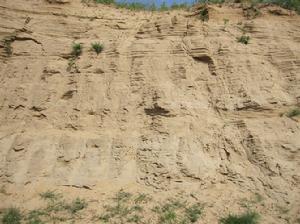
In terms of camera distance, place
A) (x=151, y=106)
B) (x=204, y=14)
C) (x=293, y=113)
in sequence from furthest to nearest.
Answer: (x=204, y=14)
(x=151, y=106)
(x=293, y=113)

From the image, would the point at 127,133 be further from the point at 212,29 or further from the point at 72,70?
the point at 212,29

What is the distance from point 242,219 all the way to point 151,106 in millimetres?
3877

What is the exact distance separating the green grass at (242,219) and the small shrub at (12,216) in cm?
412

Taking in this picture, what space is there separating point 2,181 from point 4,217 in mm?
1148

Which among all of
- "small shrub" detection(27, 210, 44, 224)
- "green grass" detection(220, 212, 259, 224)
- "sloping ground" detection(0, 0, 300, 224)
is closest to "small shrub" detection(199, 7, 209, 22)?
"sloping ground" detection(0, 0, 300, 224)

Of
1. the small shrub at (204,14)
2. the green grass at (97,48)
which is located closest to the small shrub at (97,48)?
the green grass at (97,48)

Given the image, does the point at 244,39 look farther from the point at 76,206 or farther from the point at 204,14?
the point at 76,206

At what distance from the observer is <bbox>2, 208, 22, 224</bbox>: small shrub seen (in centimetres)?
862

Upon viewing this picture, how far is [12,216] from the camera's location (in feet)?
28.7

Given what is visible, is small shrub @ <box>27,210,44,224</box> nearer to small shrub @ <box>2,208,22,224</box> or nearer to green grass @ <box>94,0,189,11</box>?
small shrub @ <box>2,208,22,224</box>

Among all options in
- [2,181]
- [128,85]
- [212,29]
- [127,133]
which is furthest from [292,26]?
[2,181]

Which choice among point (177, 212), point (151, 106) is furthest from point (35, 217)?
point (151, 106)

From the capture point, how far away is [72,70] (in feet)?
39.5

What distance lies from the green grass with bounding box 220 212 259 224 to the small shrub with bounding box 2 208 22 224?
4118mm
